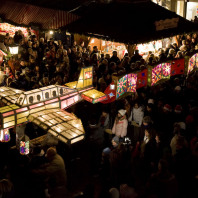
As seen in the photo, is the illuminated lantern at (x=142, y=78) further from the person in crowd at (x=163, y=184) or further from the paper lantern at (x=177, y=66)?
the person in crowd at (x=163, y=184)

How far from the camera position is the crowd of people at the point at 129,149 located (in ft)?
17.1

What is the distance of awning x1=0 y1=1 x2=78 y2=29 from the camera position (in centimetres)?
1303

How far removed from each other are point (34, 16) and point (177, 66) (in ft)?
26.4

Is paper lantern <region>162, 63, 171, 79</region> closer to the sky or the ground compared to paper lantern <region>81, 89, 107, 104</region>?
closer to the sky

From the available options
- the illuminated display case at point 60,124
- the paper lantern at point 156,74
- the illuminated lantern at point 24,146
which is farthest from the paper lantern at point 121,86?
the illuminated lantern at point 24,146

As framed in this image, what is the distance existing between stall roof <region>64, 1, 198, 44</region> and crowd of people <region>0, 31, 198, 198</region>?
1.84 meters

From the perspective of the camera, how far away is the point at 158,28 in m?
11.7

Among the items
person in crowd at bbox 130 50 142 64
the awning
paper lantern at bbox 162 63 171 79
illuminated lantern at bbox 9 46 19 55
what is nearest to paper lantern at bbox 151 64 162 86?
paper lantern at bbox 162 63 171 79

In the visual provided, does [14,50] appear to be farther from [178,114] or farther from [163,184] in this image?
[163,184]

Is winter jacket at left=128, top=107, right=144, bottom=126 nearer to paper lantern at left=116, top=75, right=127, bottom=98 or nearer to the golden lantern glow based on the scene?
paper lantern at left=116, top=75, right=127, bottom=98

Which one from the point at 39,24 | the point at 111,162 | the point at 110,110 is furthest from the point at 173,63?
the point at 39,24

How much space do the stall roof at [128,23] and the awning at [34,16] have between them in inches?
24.3

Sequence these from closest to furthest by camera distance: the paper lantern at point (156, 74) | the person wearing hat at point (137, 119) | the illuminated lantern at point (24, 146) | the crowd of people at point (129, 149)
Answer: the crowd of people at point (129, 149) < the illuminated lantern at point (24, 146) < the person wearing hat at point (137, 119) < the paper lantern at point (156, 74)

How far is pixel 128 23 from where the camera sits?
12289 millimetres
